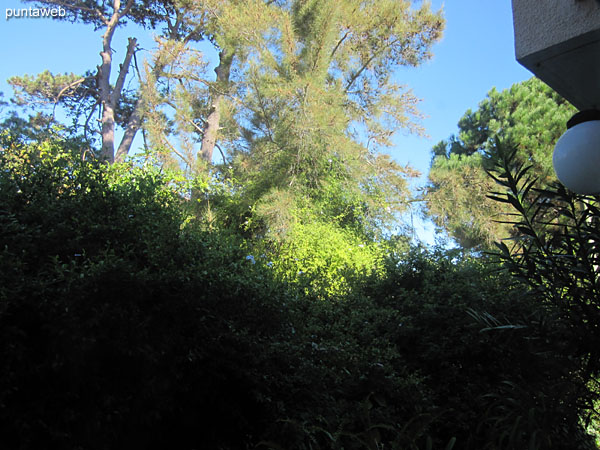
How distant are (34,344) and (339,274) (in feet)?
10.8

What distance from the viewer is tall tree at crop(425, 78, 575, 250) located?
7.46 m

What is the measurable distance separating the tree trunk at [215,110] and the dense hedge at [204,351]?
5331 millimetres

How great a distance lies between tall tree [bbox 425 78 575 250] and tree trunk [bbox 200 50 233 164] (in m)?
4.04

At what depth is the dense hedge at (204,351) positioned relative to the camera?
5.79 ft

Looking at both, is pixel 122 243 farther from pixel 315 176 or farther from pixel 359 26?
pixel 359 26

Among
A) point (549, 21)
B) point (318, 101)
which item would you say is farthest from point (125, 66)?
point (549, 21)

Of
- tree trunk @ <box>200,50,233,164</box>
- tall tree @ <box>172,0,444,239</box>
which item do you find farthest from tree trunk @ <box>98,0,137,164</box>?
tall tree @ <box>172,0,444,239</box>

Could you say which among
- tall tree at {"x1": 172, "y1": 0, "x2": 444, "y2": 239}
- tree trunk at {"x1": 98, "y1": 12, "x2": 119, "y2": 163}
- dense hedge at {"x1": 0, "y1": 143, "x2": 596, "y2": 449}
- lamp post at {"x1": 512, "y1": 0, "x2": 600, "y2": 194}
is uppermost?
tree trunk at {"x1": 98, "y1": 12, "x2": 119, "y2": 163}

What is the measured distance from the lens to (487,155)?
429 centimetres

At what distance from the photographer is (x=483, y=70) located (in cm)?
1143

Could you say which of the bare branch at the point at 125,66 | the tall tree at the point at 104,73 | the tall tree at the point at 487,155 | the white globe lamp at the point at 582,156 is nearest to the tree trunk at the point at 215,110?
the tall tree at the point at 104,73

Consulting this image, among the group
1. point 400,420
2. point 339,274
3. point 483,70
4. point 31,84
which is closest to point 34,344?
point 400,420

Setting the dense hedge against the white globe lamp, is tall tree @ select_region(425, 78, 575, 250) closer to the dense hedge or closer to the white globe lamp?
the dense hedge

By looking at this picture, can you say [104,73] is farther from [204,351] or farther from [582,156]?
[582,156]
